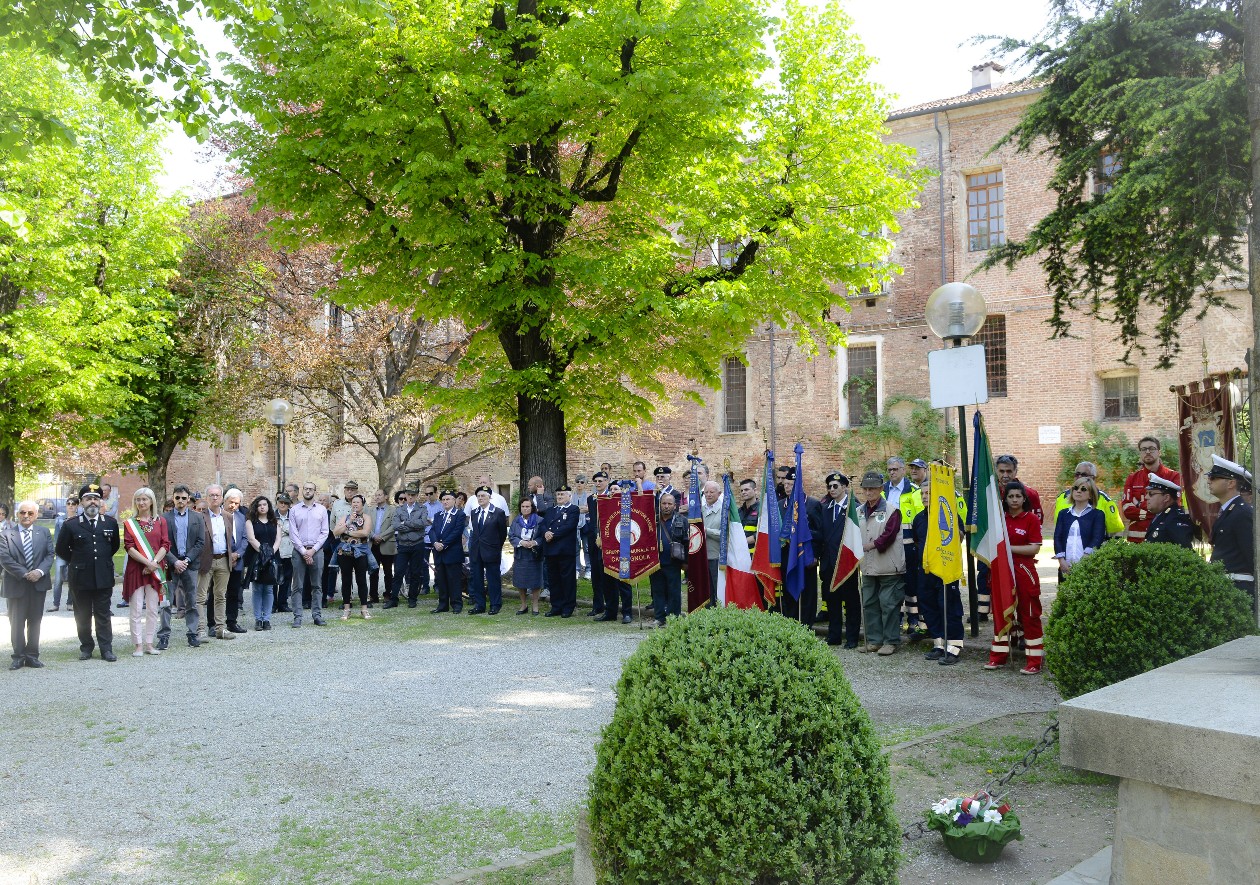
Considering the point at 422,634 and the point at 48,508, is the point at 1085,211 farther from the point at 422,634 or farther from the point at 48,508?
the point at 48,508

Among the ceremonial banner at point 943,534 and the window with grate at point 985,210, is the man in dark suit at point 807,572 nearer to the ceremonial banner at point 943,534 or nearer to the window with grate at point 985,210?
the ceremonial banner at point 943,534

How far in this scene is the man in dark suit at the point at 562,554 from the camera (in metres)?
15.4

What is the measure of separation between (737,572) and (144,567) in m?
7.36

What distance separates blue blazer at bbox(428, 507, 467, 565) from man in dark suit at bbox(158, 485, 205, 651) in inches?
166

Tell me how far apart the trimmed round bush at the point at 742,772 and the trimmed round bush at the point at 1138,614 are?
3091 mm

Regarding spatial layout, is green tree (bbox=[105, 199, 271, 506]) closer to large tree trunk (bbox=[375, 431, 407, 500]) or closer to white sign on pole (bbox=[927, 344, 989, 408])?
large tree trunk (bbox=[375, 431, 407, 500])

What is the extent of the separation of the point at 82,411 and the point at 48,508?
4285 cm

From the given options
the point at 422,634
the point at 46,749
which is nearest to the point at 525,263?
the point at 422,634

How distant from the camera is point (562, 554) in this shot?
15555 millimetres

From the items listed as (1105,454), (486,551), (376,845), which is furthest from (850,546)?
(1105,454)

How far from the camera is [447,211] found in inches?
607

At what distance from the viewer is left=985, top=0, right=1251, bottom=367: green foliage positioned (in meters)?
11.7

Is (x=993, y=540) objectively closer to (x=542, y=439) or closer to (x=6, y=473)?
(x=542, y=439)

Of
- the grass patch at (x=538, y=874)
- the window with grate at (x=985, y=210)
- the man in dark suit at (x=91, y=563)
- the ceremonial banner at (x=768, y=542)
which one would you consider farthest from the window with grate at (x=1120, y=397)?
the grass patch at (x=538, y=874)
